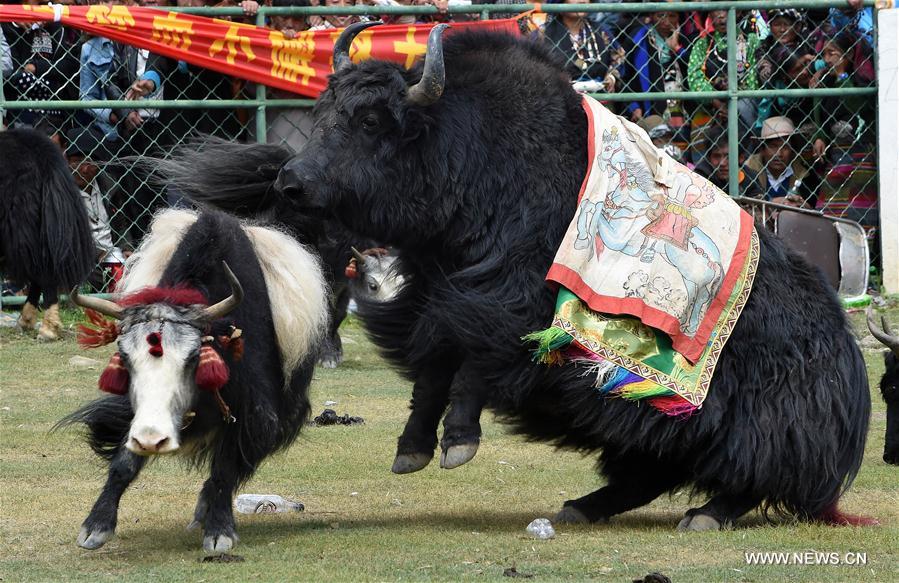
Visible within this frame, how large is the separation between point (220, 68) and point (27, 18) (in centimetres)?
155

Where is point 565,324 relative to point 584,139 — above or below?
below

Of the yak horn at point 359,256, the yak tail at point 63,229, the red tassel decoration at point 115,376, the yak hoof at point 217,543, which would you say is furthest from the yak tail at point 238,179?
the yak tail at point 63,229

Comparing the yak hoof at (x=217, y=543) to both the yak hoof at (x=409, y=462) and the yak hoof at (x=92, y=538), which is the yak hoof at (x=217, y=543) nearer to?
the yak hoof at (x=92, y=538)

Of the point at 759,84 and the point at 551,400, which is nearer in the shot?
the point at 551,400

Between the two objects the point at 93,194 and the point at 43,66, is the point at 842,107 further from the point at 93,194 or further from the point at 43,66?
the point at 43,66

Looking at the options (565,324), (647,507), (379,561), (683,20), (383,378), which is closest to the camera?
(379,561)

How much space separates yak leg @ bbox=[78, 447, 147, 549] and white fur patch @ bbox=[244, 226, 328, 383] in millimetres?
781

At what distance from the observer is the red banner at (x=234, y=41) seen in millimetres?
10906

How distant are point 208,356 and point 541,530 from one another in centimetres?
155

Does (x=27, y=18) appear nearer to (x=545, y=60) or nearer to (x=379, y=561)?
(x=545, y=60)

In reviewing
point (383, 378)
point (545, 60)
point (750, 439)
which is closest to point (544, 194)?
point (545, 60)

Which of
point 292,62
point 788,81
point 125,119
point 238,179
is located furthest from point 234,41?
point 238,179

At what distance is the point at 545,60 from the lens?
6254mm

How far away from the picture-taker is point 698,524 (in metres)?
5.84
